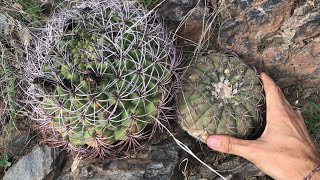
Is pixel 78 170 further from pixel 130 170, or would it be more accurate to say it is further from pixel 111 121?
pixel 111 121

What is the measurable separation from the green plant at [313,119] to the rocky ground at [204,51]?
35cm

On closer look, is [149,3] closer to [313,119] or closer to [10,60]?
[10,60]

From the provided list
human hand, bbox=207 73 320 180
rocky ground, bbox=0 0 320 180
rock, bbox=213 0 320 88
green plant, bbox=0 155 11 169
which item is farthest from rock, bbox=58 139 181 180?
rock, bbox=213 0 320 88

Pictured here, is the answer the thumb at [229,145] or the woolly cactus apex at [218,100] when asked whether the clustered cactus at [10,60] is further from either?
the thumb at [229,145]

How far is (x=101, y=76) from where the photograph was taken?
6.31ft

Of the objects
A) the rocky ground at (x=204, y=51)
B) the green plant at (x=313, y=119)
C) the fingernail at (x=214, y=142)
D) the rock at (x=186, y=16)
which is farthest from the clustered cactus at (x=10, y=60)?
the green plant at (x=313, y=119)

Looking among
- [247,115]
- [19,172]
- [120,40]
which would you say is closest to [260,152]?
[247,115]

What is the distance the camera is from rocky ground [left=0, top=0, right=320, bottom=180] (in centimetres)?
245

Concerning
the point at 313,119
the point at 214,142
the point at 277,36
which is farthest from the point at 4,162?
the point at 313,119

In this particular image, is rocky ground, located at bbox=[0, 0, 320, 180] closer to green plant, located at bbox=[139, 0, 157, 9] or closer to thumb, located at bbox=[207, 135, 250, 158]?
green plant, located at bbox=[139, 0, 157, 9]

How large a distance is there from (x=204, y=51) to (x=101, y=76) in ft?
3.01

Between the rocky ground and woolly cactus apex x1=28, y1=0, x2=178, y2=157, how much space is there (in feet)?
0.77

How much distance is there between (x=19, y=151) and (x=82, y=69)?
1.05m

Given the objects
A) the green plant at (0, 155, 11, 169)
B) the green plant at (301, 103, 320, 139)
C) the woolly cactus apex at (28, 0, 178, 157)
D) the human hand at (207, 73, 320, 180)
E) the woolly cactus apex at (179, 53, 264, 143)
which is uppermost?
the woolly cactus apex at (28, 0, 178, 157)
